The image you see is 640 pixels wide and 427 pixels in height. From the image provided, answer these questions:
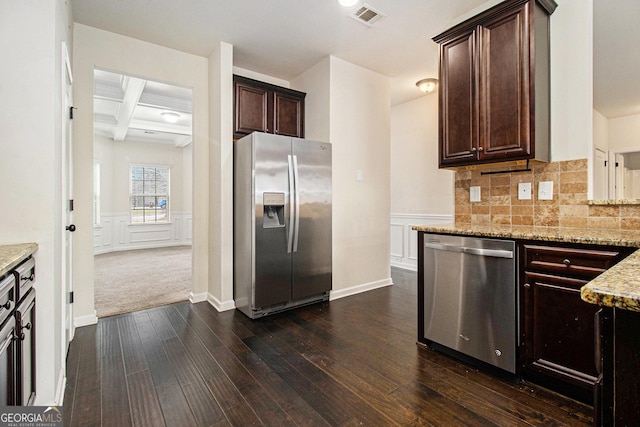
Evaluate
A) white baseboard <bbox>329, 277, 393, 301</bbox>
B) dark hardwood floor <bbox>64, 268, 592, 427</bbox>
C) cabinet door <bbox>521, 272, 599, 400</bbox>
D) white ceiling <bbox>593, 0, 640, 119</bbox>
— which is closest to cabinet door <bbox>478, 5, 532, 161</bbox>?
white ceiling <bbox>593, 0, 640, 119</bbox>

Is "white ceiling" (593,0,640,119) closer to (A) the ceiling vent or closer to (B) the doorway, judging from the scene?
(A) the ceiling vent

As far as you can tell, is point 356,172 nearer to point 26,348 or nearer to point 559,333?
point 559,333

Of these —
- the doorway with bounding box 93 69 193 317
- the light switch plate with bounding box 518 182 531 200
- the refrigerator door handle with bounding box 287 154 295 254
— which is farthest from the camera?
the doorway with bounding box 93 69 193 317

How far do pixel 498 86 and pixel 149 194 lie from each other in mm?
8158

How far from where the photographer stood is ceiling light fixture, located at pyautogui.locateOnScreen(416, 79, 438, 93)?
169 inches

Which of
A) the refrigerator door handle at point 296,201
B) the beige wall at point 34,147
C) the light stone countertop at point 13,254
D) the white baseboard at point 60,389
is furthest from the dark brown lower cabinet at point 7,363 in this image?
the refrigerator door handle at point 296,201

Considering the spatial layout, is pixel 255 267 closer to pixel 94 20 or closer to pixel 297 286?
pixel 297 286

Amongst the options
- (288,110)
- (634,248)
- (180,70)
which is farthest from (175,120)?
(634,248)

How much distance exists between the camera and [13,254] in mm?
1229

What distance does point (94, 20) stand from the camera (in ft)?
9.48

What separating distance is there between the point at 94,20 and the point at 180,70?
827 mm

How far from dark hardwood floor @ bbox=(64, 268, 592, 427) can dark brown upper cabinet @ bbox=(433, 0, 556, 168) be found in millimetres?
1526

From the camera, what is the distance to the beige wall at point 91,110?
2.90 m

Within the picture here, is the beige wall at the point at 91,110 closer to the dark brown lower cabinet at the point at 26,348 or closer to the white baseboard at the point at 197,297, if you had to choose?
the white baseboard at the point at 197,297
